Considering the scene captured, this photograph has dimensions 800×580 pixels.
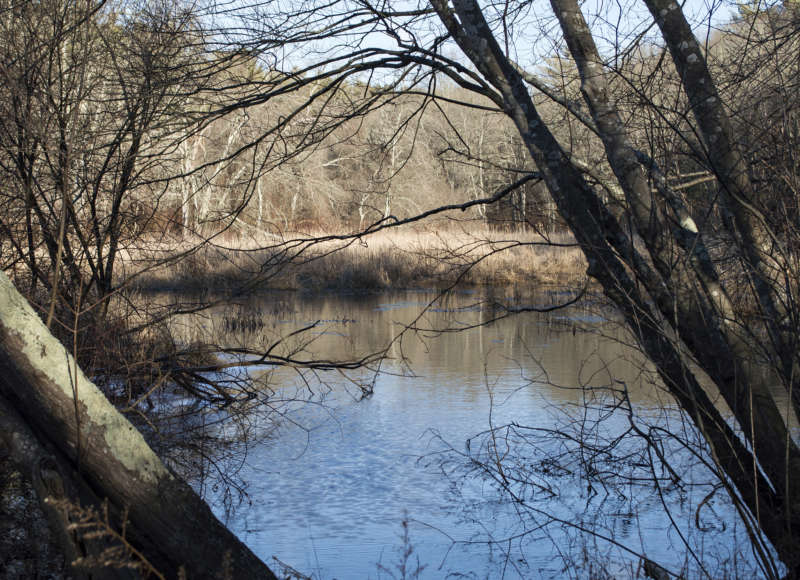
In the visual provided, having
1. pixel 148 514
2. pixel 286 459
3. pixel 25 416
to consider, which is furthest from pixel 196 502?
pixel 286 459

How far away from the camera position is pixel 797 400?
3260 millimetres

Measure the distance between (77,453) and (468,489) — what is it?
3847 millimetres

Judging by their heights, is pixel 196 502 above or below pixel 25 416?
below

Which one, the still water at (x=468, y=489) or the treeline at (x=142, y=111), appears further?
the treeline at (x=142, y=111)

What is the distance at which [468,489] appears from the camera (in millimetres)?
5895

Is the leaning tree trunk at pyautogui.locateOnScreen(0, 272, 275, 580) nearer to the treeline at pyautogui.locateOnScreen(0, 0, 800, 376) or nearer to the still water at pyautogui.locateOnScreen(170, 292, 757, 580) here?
the still water at pyautogui.locateOnScreen(170, 292, 757, 580)

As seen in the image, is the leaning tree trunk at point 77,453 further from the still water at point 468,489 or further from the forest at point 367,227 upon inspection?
the still water at point 468,489

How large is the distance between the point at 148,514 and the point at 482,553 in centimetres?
280

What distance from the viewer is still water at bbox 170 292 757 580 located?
468 cm

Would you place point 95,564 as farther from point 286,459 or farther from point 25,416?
point 286,459

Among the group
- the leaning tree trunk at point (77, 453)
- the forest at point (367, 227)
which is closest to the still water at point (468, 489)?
the forest at point (367, 227)

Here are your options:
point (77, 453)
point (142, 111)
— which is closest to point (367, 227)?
point (142, 111)

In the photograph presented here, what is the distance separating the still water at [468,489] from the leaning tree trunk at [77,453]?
1282 mm

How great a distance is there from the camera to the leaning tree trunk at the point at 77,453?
239 cm
